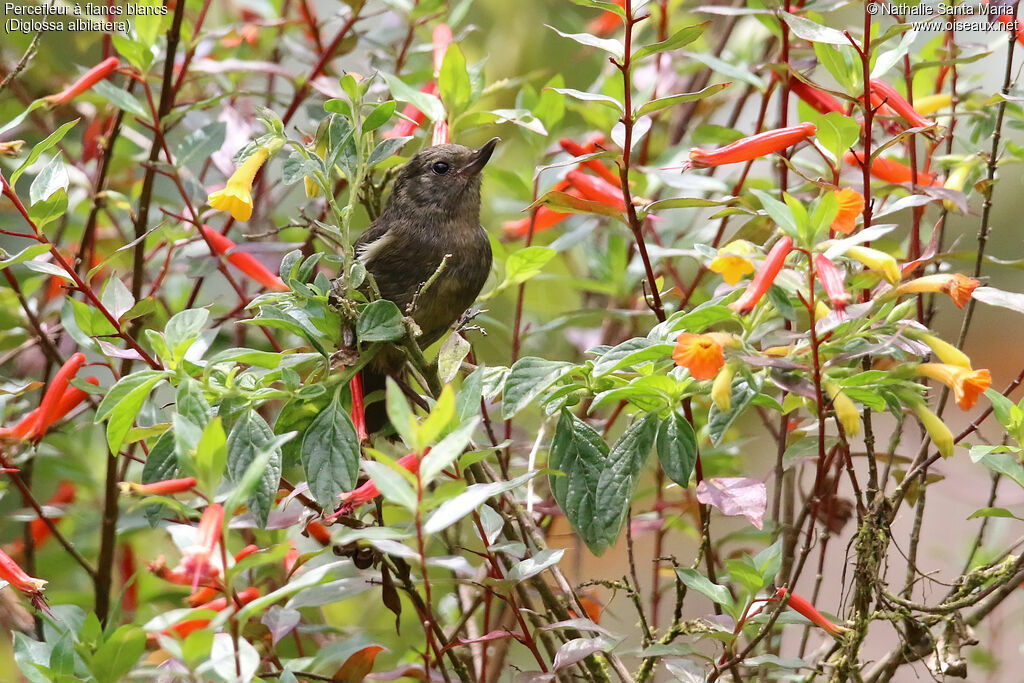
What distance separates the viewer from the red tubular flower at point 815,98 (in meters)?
2.09

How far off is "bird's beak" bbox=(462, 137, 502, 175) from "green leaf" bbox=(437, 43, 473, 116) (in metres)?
0.64

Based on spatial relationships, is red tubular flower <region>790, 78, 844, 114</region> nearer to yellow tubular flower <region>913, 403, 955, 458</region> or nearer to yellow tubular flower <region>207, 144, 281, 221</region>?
yellow tubular flower <region>913, 403, 955, 458</region>

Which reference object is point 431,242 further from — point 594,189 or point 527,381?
point 527,381

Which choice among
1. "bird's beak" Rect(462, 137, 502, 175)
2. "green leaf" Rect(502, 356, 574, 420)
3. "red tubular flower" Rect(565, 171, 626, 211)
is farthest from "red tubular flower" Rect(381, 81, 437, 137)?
"green leaf" Rect(502, 356, 574, 420)

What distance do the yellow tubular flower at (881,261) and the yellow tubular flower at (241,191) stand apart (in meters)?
0.98

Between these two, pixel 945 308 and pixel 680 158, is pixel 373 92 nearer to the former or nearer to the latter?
pixel 680 158

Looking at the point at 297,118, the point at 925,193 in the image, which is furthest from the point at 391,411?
the point at 297,118

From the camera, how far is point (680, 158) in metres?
2.65

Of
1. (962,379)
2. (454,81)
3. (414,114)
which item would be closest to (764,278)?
(962,379)

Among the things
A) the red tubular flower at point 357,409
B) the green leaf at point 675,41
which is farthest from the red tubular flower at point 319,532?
the green leaf at point 675,41

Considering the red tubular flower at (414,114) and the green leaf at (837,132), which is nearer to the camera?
the green leaf at (837,132)

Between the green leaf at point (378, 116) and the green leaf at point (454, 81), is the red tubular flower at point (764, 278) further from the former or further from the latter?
the green leaf at point (454, 81)

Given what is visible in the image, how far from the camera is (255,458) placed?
57.6 inches

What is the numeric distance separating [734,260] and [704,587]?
51 centimetres
